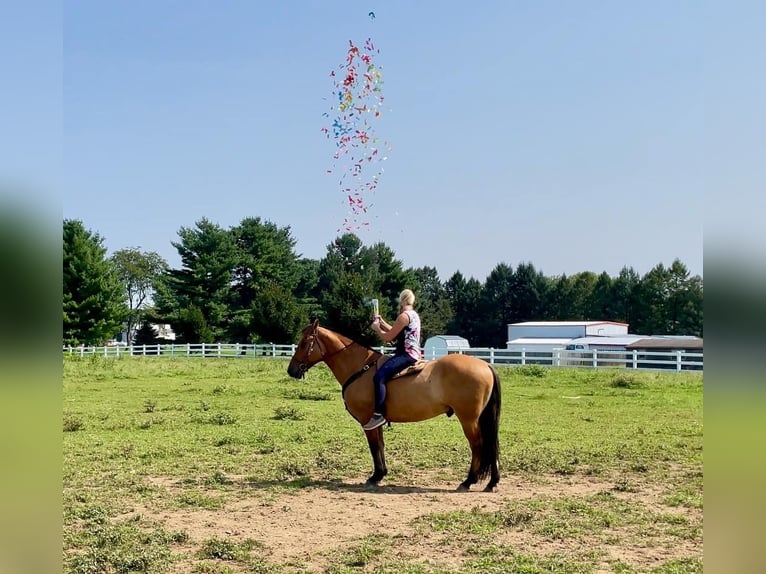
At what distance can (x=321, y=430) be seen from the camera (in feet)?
42.4

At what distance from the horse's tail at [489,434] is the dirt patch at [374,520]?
0.35 m

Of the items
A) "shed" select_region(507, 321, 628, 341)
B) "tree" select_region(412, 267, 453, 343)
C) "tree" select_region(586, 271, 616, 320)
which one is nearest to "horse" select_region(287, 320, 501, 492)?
"tree" select_region(412, 267, 453, 343)

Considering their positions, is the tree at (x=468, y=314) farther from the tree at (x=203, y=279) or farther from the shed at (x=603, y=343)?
A: the tree at (x=203, y=279)

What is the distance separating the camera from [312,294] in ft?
224

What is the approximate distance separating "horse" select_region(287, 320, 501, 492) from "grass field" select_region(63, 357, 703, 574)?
0.50 m

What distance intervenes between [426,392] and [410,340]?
702mm

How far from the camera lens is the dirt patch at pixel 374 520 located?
5750 millimetres

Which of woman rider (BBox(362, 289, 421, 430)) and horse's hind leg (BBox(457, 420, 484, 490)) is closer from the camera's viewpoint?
horse's hind leg (BBox(457, 420, 484, 490))

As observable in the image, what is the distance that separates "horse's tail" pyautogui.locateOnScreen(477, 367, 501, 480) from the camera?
8211 mm

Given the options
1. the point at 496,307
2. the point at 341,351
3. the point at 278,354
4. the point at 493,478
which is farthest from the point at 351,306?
the point at 496,307

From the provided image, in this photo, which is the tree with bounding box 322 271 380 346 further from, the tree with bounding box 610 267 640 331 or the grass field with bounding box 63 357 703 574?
the tree with bounding box 610 267 640 331
